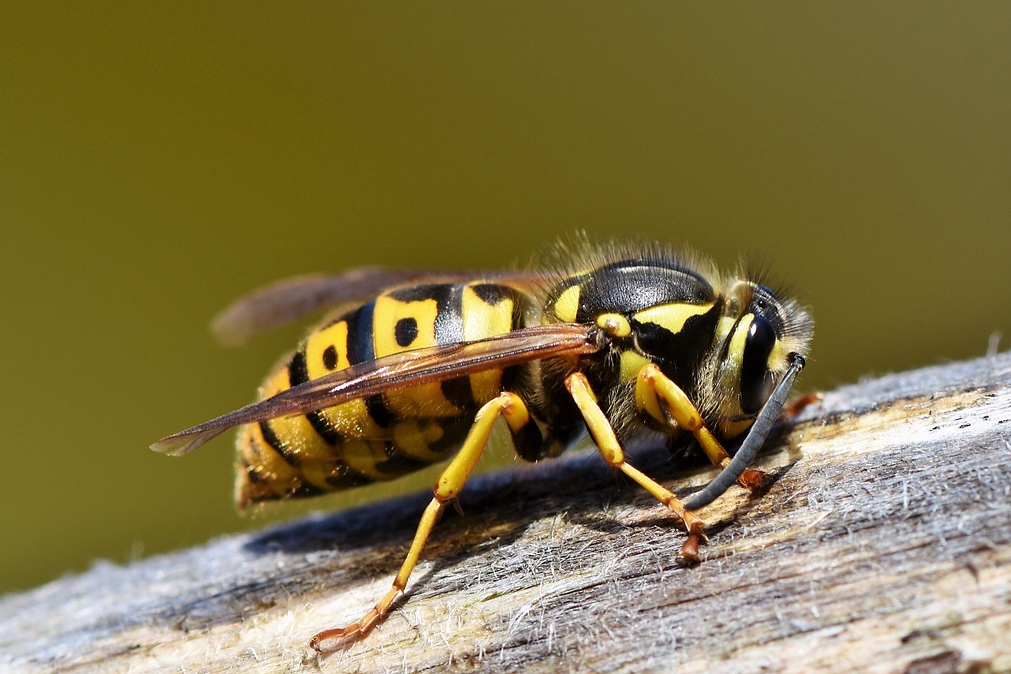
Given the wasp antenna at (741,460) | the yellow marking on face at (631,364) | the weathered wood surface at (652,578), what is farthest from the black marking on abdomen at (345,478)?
the wasp antenna at (741,460)

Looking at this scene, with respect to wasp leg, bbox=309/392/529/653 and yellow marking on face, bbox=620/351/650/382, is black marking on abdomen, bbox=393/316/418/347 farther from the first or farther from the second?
yellow marking on face, bbox=620/351/650/382

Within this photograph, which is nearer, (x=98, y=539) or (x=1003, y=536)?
(x=1003, y=536)

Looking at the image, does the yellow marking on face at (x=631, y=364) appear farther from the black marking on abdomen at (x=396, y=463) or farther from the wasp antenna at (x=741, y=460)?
the black marking on abdomen at (x=396, y=463)

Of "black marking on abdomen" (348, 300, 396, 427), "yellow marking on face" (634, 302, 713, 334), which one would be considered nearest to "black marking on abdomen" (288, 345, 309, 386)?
"black marking on abdomen" (348, 300, 396, 427)

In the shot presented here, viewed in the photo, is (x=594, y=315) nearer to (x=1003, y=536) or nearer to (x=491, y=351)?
(x=491, y=351)

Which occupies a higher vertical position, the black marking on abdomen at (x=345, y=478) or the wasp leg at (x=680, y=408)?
the wasp leg at (x=680, y=408)

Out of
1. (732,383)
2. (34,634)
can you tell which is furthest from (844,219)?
(34,634)
